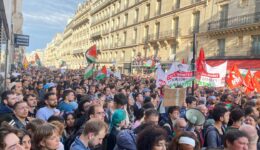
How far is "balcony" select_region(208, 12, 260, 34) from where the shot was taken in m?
22.5

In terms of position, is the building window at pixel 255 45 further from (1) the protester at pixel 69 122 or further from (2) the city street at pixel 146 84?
(1) the protester at pixel 69 122

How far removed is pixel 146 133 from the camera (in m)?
3.51

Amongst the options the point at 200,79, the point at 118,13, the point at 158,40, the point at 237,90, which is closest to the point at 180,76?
the point at 200,79

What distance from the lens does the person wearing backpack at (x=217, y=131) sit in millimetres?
4856

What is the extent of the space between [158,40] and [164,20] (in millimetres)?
2158

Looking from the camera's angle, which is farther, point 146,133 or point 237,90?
A: point 237,90

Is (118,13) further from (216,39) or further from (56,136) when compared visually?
(56,136)

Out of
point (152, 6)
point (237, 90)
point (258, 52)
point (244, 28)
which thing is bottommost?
point (237, 90)

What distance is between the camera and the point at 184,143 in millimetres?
3395

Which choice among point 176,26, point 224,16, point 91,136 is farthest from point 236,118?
point 176,26

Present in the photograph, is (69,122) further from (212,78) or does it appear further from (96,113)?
(212,78)

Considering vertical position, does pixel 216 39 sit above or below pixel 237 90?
above

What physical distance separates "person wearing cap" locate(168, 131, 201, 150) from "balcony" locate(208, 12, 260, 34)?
66.7 ft

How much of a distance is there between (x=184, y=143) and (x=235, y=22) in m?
22.6
